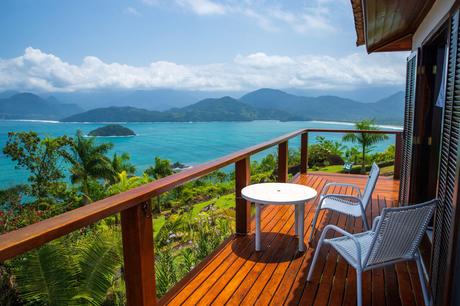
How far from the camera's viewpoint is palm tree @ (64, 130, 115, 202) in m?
21.5

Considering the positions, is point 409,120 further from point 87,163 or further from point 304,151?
point 87,163

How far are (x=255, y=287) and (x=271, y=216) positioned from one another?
1.79 meters

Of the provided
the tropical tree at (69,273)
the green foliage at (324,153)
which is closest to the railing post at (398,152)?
the tropical tree at (69,273)

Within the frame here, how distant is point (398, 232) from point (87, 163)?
21952mm

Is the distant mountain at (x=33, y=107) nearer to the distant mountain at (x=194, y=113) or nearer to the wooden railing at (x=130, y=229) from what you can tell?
the distant mountain at (x=194, y=113)

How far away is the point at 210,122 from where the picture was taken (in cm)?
7581

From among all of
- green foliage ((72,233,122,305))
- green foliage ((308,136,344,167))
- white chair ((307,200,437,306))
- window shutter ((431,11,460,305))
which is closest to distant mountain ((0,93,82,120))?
green foliage ((308,136,344,167))

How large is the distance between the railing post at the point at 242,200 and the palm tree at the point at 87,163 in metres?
19.7

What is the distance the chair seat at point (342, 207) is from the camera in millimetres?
3477

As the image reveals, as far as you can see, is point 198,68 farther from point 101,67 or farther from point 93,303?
point 93,303

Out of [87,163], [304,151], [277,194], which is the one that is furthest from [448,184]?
[87,163]

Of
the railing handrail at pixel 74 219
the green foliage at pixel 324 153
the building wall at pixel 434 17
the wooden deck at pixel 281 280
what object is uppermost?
the building wall at pixel 434 17

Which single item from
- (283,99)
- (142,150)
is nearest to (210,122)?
(142,150)

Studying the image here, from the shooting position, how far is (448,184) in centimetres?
192
